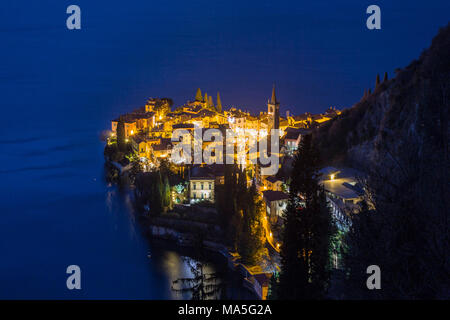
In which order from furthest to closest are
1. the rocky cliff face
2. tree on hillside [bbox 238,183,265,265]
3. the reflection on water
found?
the reflection on water < tree on hillside [bbox 238,183,265,265] < the rocky cliff face

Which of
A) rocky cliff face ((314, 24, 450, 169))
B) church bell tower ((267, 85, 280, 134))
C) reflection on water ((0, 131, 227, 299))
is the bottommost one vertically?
reflection on water ((0, 131, 227, 299))

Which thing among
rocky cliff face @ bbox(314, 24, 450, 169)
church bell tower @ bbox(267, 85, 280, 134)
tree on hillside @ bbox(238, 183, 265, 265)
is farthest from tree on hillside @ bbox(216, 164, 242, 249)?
church bell tower @ bbox(267, 85, 280, 134)

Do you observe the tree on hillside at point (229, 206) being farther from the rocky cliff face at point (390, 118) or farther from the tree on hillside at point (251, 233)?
the rocky cliff face at point (390, 118)

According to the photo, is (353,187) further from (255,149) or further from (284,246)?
(255,149)

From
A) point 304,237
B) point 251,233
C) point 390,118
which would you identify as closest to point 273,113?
point 390,118

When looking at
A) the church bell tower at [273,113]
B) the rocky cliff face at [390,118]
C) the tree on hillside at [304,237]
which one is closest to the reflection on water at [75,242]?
the tree on hillside at [304,237]

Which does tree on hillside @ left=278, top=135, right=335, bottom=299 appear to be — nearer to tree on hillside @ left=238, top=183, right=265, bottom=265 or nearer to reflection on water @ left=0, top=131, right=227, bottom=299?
tree on hillside @ left=238, top=183, right=265, bottom=265

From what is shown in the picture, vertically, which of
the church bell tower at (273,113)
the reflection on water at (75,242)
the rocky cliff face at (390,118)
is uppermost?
the church bell tower at (273,113)
